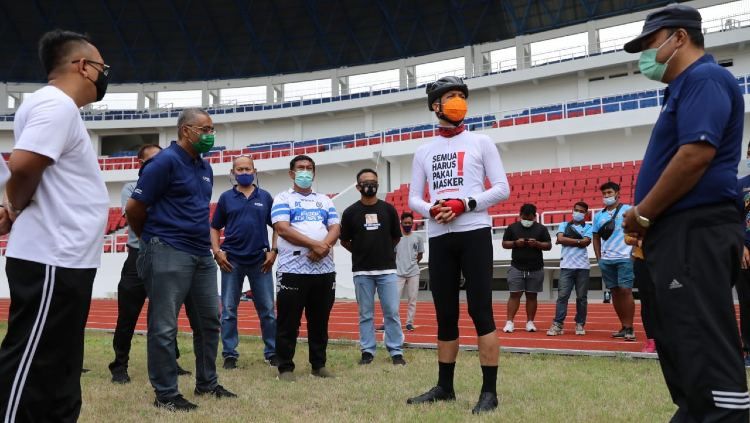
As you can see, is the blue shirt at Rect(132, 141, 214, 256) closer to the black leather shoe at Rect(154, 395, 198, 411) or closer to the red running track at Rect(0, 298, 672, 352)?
the black leather shoe at Rect(154, 395, 198, 411)

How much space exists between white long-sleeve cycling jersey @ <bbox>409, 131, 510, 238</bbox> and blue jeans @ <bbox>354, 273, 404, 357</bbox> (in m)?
2.25

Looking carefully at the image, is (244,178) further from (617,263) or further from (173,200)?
(617,263)

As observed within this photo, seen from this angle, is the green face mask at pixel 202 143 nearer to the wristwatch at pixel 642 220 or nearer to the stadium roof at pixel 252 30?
the wristwatch at pixel 642 220

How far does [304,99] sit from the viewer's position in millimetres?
35062

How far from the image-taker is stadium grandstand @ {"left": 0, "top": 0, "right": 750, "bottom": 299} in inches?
943

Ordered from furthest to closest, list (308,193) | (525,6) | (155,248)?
(525,6), (308,193), (155,248)

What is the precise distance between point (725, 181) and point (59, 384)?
2.75 meters

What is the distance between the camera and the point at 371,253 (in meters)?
6.41

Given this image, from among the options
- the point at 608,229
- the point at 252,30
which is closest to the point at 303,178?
the point at 608,229

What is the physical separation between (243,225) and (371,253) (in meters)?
1.39

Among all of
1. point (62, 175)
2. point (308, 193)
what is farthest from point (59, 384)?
point (308, 193)

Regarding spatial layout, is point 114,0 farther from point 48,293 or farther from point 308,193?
point 48,293

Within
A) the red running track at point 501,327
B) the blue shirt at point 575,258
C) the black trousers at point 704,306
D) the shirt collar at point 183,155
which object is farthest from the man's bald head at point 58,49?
the blue shirt at point 575,258

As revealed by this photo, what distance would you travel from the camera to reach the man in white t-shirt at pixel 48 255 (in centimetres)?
227
